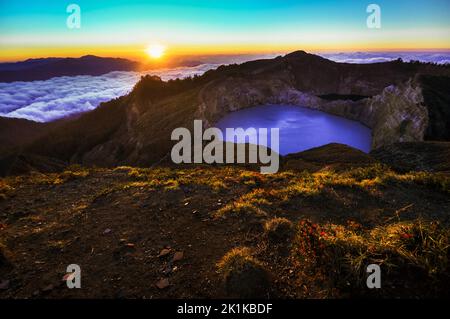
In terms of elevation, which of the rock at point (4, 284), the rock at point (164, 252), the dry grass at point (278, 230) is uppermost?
the dry grass at point (278, 230)

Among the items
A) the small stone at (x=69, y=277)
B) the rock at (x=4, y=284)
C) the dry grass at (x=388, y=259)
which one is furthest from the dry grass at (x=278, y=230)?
the rock at (x=4, y=284)

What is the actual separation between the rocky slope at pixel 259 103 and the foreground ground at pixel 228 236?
49.2 meters

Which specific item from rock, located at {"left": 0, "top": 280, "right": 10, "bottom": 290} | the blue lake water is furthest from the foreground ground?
the blue lake water

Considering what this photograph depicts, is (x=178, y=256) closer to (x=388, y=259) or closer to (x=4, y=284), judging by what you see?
(x=4, y=284)

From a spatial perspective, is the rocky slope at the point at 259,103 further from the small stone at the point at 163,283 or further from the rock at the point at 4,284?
the small stone at the point at 163,283

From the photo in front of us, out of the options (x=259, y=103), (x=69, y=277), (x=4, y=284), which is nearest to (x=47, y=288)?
(x=69, y=277)

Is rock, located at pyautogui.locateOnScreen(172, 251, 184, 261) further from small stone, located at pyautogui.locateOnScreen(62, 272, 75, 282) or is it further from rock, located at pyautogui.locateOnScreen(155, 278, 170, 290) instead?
small stone, located at pyautogui.locateOnScreen(62, 272, 75, 282)

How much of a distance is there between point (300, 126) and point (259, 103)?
29440mm

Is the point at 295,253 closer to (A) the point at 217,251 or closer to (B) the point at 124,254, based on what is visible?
(A) the point at 217,251

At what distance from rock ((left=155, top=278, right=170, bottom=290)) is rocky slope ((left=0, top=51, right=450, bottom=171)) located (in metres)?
55.4

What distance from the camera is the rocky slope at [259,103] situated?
214ft

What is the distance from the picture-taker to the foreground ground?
6.14 meters

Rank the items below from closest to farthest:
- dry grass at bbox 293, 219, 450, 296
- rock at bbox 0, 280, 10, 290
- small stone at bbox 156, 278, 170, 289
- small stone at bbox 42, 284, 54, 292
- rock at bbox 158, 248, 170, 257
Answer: dry grass at bbox 293, 219, 450, 296, small stone at bbox 156, 278, 170, 289, small stone at bbox 42, 284, 54, 292, rock at bbox 0, 280, 10, 290, rock at bbox 158, 248, 170, 257
